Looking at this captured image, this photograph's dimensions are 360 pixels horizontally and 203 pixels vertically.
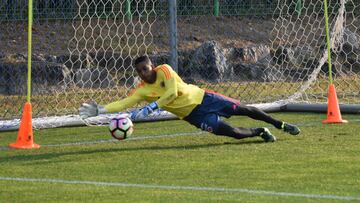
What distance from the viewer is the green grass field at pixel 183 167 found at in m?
8.84

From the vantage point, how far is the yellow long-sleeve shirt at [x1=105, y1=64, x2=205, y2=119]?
11977 millimetres

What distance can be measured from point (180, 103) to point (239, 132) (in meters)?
0.73

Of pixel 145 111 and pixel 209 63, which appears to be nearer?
pixel 145 111

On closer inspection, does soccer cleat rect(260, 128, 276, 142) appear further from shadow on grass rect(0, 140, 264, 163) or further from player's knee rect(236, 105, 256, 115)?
player's knee rect(236, 105, 256, 115)

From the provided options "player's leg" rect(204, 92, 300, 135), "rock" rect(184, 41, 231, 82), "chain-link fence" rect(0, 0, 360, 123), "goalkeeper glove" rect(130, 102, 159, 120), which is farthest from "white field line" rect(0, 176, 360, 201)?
"rock" rect(184, 41, 231, 82)

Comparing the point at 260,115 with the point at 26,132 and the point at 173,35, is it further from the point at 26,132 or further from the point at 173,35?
the point at 173,35

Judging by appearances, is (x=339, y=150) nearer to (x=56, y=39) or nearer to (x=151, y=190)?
(x=151, y=190)

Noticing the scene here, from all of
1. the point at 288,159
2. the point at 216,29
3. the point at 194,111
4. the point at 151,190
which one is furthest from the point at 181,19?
the point at 151,190

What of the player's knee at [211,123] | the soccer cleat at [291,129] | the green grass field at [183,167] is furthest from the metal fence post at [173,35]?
the player's knee at [211,123]

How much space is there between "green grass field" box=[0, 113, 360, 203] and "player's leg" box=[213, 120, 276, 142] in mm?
116

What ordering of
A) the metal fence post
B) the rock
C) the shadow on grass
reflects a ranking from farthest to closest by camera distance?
the rock
the metal fence post
the shadow on grass

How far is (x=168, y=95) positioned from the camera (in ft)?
39.1

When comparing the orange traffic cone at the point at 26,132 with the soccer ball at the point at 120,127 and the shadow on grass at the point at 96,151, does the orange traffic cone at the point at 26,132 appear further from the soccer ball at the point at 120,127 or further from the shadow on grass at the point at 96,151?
the soccer ball at the point at 120,127

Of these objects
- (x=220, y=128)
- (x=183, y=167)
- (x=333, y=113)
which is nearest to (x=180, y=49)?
(x=333, y=113)
